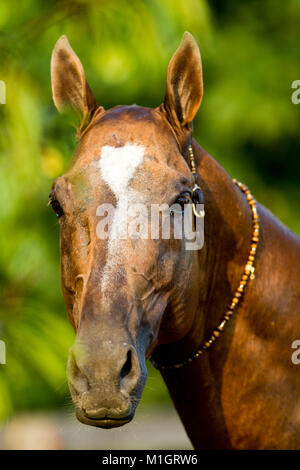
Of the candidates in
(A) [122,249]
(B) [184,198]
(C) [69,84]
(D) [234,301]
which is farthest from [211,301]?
(C) [69,84]

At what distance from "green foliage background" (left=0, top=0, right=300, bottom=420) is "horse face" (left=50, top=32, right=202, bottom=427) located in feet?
1.30

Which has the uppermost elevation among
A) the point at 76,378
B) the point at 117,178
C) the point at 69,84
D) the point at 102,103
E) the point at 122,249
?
the point at 69,84

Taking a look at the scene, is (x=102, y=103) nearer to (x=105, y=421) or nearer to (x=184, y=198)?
(x=184, y=198)

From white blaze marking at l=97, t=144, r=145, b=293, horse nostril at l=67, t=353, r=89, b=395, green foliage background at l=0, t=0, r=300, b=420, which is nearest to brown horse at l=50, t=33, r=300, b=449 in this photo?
white blaze marking at l=97, t=144, r=145, b=293

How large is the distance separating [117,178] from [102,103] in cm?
587

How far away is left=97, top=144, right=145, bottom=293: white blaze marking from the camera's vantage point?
243 cm

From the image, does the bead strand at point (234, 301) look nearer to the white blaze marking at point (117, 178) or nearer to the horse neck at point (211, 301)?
the horse neck at point (211, 301)

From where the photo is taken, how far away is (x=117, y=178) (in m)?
2.56

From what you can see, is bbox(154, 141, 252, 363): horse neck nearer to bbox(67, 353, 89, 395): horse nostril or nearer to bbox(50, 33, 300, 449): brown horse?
bbox(50, 33, 300, 449): brown horse

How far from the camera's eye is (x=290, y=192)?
934 cm

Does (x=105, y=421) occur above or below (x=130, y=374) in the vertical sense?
below

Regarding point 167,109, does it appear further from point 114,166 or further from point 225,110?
point 225,110

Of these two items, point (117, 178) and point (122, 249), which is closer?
point (122, 249)

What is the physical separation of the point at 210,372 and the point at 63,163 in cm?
209
